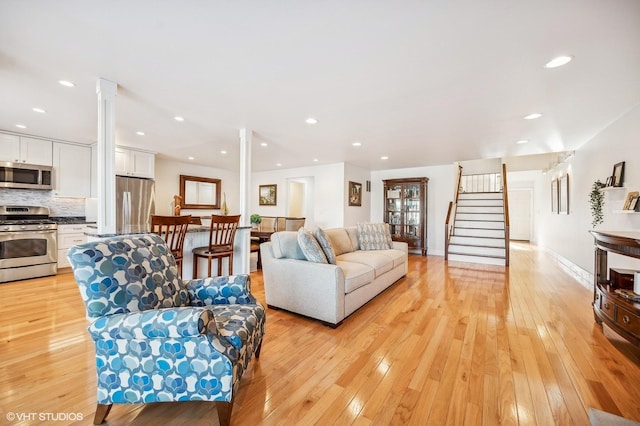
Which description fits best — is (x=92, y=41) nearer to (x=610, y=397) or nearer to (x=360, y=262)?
(x=360, y=262)

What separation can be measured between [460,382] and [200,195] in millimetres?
7048

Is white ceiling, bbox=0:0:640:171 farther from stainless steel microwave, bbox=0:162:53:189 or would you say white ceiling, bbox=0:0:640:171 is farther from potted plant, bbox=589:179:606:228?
potted plant, bbox=589:179:606:228

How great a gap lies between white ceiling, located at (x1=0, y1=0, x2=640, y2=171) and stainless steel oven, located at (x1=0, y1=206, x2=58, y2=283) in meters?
1.45

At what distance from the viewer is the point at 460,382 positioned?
1.73 meters

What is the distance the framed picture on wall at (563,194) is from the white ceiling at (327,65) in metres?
1.72

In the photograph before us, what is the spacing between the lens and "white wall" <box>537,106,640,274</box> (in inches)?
119

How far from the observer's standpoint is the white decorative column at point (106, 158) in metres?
2.47

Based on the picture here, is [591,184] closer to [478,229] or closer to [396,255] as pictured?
[478,229]

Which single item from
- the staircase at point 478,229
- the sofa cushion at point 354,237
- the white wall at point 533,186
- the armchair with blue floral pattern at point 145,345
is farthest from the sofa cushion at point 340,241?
the white wall at point 533,186

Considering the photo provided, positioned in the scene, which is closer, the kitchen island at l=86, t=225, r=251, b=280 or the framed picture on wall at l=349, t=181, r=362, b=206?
the kitchen island at l=86, t=225, r=251, b=280

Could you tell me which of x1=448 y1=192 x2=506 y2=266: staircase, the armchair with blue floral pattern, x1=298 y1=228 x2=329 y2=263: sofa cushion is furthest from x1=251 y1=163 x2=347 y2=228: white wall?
the armchair with blue floral pattern

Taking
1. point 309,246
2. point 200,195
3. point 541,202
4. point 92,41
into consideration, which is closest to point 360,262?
point 309,246

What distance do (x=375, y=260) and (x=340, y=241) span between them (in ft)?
2.18

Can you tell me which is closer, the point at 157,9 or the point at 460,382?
the point at 157,9
